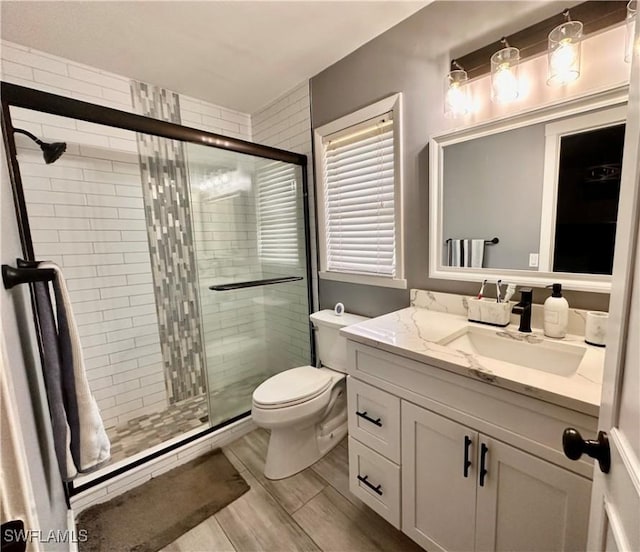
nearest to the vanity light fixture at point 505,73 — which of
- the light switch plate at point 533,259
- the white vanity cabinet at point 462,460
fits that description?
the light switch plate at point 533,259

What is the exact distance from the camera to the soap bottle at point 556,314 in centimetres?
110

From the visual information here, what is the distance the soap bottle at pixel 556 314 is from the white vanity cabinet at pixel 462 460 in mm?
452

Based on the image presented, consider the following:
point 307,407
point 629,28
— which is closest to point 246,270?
point 307,407

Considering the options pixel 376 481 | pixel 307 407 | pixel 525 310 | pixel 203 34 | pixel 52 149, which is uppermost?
pixel 203 34

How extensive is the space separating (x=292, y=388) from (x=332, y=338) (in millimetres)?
385

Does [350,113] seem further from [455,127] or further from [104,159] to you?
[104,159]

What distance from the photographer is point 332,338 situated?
1.87m

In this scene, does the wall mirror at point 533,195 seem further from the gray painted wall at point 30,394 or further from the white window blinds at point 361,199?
the gray painted wall at point 30,394

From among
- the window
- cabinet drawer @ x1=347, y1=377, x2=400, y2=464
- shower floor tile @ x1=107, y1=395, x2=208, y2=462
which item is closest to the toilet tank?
the window

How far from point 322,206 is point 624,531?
187 centimetres

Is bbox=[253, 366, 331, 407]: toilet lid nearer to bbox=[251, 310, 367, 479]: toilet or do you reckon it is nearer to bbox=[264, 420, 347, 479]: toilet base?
bbox=[251, 310, 367, 479]: toilet

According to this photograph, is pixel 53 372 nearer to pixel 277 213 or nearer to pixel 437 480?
pixel 437 480

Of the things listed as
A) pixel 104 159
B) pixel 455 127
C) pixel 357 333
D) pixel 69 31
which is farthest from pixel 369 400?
pixel 69 31

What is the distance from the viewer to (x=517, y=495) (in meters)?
0.87
